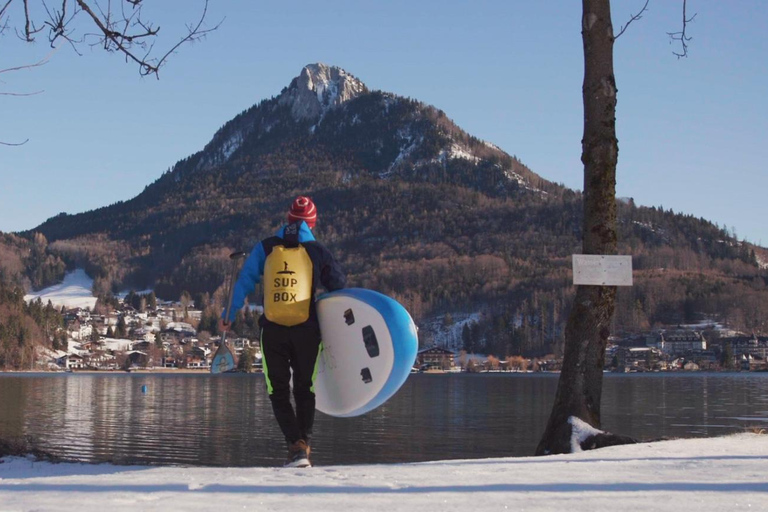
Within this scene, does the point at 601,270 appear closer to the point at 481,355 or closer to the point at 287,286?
the point at 287,286

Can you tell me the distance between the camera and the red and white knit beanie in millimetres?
7430

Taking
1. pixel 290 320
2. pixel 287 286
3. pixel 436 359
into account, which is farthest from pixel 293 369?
pixel 436 359

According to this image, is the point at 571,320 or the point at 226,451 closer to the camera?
the point at 571,320

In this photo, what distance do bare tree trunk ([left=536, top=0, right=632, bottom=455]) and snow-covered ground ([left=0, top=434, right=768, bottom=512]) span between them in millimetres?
2099

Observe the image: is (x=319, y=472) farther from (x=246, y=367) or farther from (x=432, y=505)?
(x=246, y=367)

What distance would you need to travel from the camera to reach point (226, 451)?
23.6m

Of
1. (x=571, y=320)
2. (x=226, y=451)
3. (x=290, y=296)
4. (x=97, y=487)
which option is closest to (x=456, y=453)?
(x=226, y=451)

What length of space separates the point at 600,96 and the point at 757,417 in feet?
102

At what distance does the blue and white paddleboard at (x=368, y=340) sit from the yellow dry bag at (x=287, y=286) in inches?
20.8

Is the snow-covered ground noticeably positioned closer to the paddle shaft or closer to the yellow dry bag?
the yellow dry bag

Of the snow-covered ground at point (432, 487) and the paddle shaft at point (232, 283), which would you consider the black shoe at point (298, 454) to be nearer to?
the snow-covered ground at point (432, 487)

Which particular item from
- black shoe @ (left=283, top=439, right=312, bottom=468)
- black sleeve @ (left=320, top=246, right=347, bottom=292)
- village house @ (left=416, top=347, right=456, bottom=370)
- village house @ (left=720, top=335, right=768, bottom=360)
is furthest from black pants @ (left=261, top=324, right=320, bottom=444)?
village house @ (left=720, top=335, right=768, bottom=360)

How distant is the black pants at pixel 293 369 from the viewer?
7.09 metres

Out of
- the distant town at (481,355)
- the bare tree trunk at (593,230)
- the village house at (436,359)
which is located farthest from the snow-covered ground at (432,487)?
the village house at (436,359)
